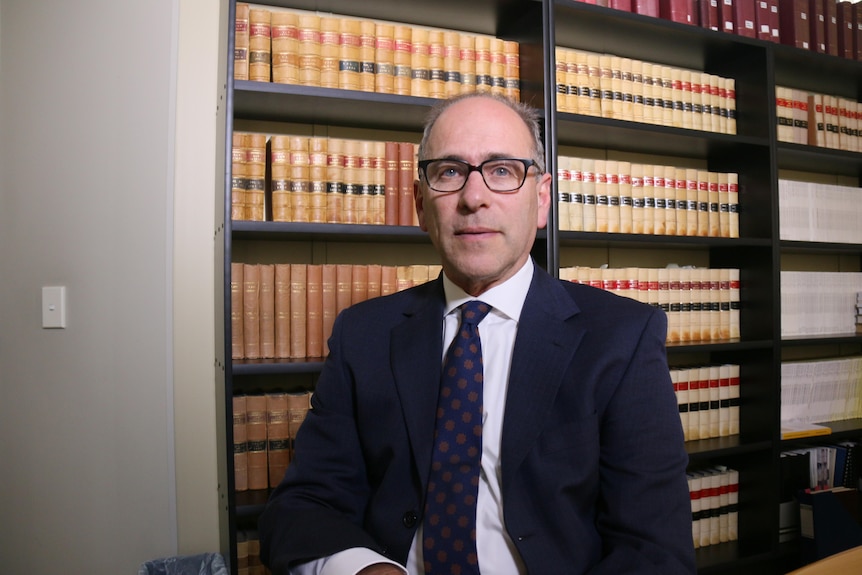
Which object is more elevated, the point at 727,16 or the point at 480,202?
the point at 727,16

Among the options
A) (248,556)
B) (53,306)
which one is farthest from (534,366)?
(53,306)

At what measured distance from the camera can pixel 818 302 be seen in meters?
2.57

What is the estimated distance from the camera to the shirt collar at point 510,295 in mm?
1216

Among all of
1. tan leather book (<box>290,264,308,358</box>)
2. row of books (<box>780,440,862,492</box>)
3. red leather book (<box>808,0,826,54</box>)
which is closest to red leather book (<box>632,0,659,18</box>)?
red leather book (<box>808,0,826,54</box>)

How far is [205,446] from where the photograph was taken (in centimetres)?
207

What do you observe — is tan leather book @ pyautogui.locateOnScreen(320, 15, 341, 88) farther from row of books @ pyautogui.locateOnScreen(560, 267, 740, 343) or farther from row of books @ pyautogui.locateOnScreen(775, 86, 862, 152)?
row of books @ pyautogui.locateOnScreen(775, 86, 862, 152)

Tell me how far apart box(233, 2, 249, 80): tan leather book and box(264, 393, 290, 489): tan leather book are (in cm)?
97

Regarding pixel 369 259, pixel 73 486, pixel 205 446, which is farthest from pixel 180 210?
pixel 73 486

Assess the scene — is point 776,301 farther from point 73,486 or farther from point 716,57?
point 73,486

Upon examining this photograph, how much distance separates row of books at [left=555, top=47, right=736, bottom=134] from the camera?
83.8 inches

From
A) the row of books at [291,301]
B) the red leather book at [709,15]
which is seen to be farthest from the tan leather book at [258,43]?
the red leather book at [709,15]

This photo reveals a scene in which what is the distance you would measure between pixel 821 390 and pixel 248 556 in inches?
93.6

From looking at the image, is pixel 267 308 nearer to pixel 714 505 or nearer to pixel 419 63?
pixel 419 63

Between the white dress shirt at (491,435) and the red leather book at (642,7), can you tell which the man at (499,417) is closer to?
the white dress shirt at (491,435)
